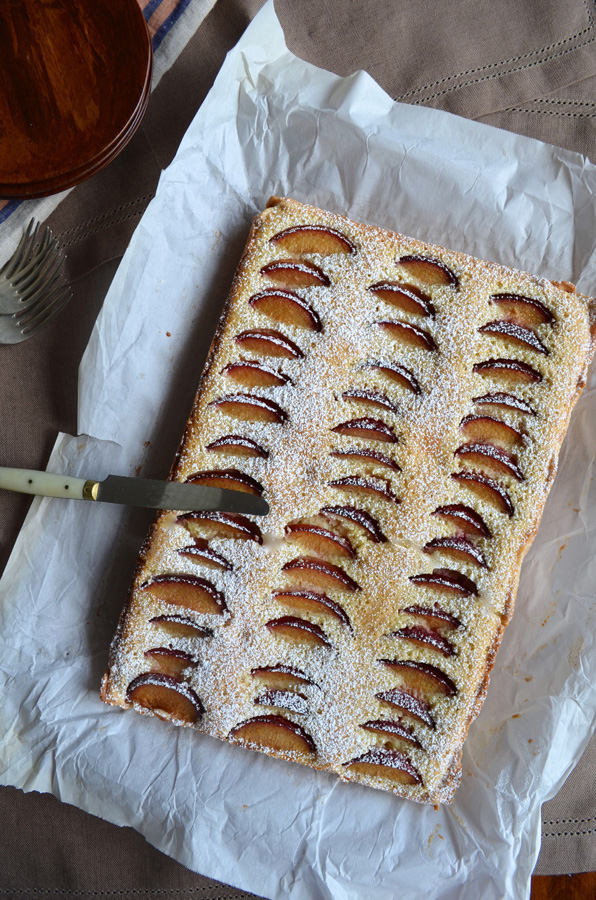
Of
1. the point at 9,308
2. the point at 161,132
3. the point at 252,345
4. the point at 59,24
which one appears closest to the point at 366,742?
the point at 252,345

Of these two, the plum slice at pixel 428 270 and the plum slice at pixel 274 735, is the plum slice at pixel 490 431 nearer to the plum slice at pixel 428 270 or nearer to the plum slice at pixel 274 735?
the plum slice at pixel 428 270

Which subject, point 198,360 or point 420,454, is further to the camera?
point 198,360

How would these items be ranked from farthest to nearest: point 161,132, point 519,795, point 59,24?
1. point 161,132
2. point 519,795
3. point 59,24

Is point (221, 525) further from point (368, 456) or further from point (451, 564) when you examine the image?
point (451, 564)

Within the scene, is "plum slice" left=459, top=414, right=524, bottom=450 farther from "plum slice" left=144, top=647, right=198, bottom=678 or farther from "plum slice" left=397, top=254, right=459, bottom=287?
"plum slice" left=144, top=647, right=198, bottom=678

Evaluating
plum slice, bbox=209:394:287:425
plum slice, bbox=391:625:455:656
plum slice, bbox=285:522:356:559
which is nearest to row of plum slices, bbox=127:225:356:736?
plum slice, bbox=209:394:287:425

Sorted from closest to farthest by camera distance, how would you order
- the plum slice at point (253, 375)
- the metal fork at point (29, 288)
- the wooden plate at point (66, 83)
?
the wooden plate at point (66, 83) < the plum slice at point (253, 375) < the metal fork at point (29, 288)

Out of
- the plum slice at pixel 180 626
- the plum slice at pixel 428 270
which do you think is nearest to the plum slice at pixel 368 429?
the plum slice at pixel 428 270

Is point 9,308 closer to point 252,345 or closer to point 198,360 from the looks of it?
point 198,360
